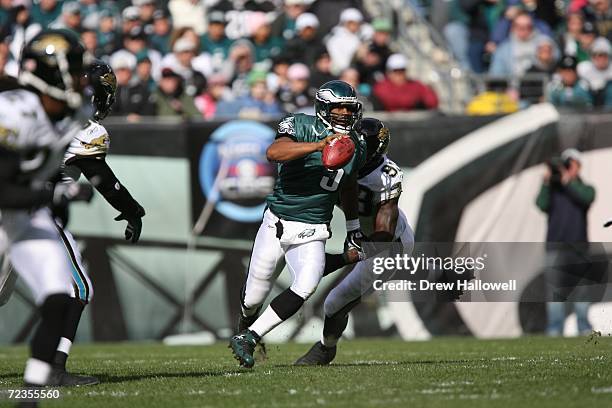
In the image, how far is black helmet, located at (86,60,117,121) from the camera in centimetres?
739

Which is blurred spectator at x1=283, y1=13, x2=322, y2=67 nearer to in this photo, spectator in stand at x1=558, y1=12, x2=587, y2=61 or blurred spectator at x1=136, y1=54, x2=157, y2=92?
blurred spectator at x1=136, y1=54, x2=157, y2=92

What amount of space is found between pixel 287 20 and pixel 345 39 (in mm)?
1076

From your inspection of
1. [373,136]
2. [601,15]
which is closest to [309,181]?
[373,136]

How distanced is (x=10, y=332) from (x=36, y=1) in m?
5.55

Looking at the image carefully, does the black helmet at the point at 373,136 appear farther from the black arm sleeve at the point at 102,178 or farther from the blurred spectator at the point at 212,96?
the blurred spectator at the point at 212,96

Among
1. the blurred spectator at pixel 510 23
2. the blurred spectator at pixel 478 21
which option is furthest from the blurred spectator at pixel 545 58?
the blurred spectator at pixel 478 21

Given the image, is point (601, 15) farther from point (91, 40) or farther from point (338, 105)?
point (338, 105)

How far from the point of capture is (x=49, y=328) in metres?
5.46

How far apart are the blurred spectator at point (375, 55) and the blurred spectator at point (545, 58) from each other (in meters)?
1.77

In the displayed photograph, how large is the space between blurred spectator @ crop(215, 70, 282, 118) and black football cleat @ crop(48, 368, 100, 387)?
6721mm

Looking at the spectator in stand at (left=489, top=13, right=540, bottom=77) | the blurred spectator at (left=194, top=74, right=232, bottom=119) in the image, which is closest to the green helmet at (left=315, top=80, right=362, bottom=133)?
the blurred spectator at (left=194, top=74, right=232, bottom=119)

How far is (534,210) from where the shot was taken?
477 inches

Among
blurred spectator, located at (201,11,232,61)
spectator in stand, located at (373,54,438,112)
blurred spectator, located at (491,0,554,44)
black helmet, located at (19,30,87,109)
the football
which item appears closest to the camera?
black helmet, located at (19,30,87,109)

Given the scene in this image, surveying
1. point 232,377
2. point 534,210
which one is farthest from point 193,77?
point 232,377
